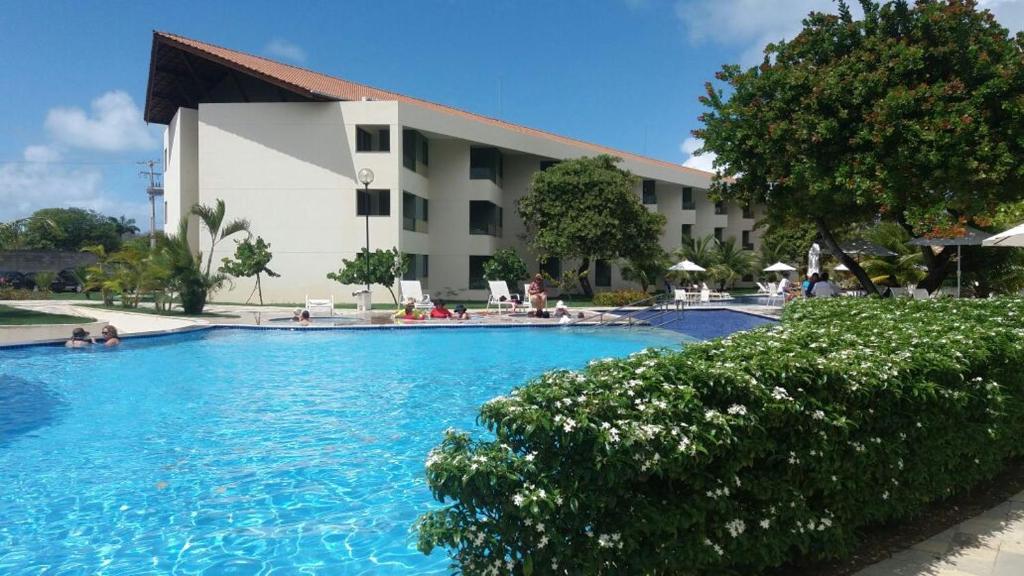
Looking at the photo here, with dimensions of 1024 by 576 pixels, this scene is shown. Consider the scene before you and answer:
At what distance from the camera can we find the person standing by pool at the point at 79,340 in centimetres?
1516

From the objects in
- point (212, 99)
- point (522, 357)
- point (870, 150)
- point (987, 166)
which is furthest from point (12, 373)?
point (212, 99)

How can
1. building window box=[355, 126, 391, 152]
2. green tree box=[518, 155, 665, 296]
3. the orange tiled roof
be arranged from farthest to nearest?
green tree box=[518, 155, 665, 296] < building window box=[355, 126, 391, 152] < the orange tiled roof

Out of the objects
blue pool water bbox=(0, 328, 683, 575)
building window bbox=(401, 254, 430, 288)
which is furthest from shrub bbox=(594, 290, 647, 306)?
blue pool water bbox=(0, 328, 683, 575)

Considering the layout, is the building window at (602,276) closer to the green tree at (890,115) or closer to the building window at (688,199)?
the building window at (688,199)

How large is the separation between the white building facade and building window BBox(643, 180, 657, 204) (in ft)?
39.6

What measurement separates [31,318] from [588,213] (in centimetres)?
2270

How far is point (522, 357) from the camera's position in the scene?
1462 cm

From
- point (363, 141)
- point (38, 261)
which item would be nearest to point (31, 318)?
point (363, 141)

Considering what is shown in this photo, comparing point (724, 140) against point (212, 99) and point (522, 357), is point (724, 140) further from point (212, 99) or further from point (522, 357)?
point (212, 99)

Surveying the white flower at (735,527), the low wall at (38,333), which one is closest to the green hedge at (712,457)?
the white flower at (735,527)

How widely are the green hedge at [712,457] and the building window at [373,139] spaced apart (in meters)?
27.6

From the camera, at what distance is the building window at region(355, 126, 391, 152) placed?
2952cm

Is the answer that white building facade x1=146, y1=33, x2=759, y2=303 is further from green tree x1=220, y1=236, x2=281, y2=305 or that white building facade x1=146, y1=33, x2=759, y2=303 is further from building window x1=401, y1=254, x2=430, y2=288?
green tree x1=220, y1=236, x2=281, y2=305

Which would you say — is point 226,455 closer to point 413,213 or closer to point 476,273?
point 413,213
